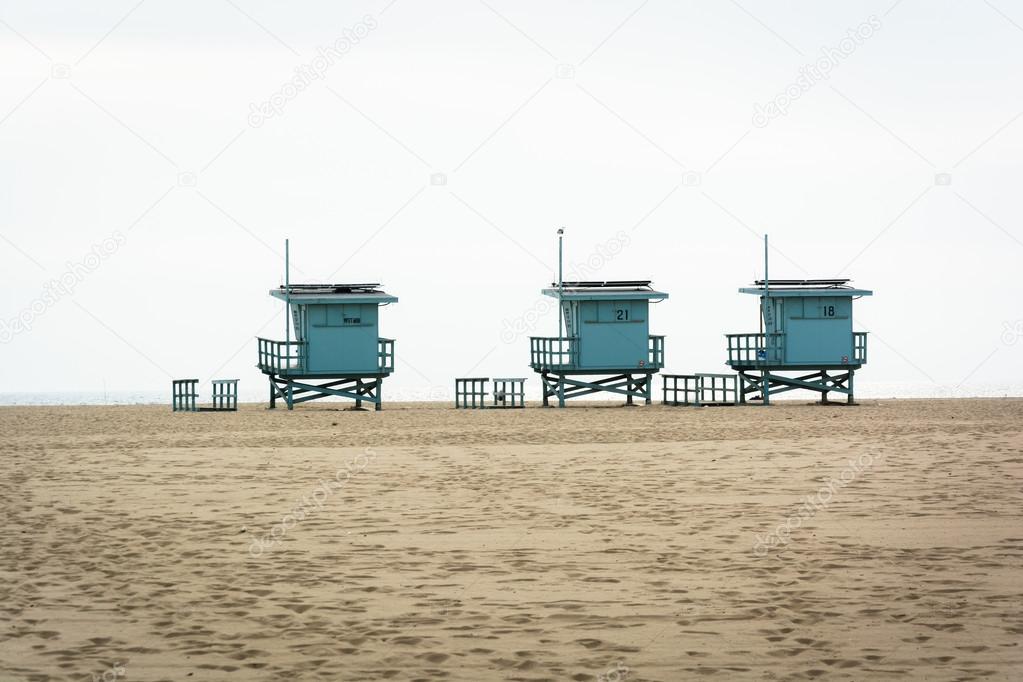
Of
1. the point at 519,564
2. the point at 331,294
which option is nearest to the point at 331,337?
the point at 331,294

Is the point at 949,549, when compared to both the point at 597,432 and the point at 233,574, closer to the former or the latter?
the point at 233,574

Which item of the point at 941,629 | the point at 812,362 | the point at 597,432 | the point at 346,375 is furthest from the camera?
the point at 812,362

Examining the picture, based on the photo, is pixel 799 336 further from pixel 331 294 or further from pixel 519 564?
pixel 519 564

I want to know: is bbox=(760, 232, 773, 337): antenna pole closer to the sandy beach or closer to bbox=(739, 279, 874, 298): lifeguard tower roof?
bbox=(739, 279, 874, 298): lifeguard tower roof

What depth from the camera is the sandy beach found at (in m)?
8.19

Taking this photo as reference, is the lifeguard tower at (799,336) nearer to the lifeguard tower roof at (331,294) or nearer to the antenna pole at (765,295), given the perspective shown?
the antenna pole at (765,295)

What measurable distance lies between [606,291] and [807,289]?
616 centimetres

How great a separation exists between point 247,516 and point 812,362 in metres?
28.7

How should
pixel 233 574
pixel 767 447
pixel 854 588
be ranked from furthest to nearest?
pixel 767 447 < pixel 233 574 < pixel 854 588

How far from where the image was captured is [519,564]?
36.0ft

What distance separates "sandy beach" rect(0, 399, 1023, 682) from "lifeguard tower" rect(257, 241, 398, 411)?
16191mm

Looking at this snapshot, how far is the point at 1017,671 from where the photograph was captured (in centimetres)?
767

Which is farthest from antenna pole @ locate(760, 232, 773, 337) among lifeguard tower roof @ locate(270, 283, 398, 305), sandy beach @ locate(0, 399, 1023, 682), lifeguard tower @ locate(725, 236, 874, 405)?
sandy beach @ locate(0, 399, 1023, 682)

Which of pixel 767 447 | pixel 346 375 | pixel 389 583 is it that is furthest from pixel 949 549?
pixel 346 375
